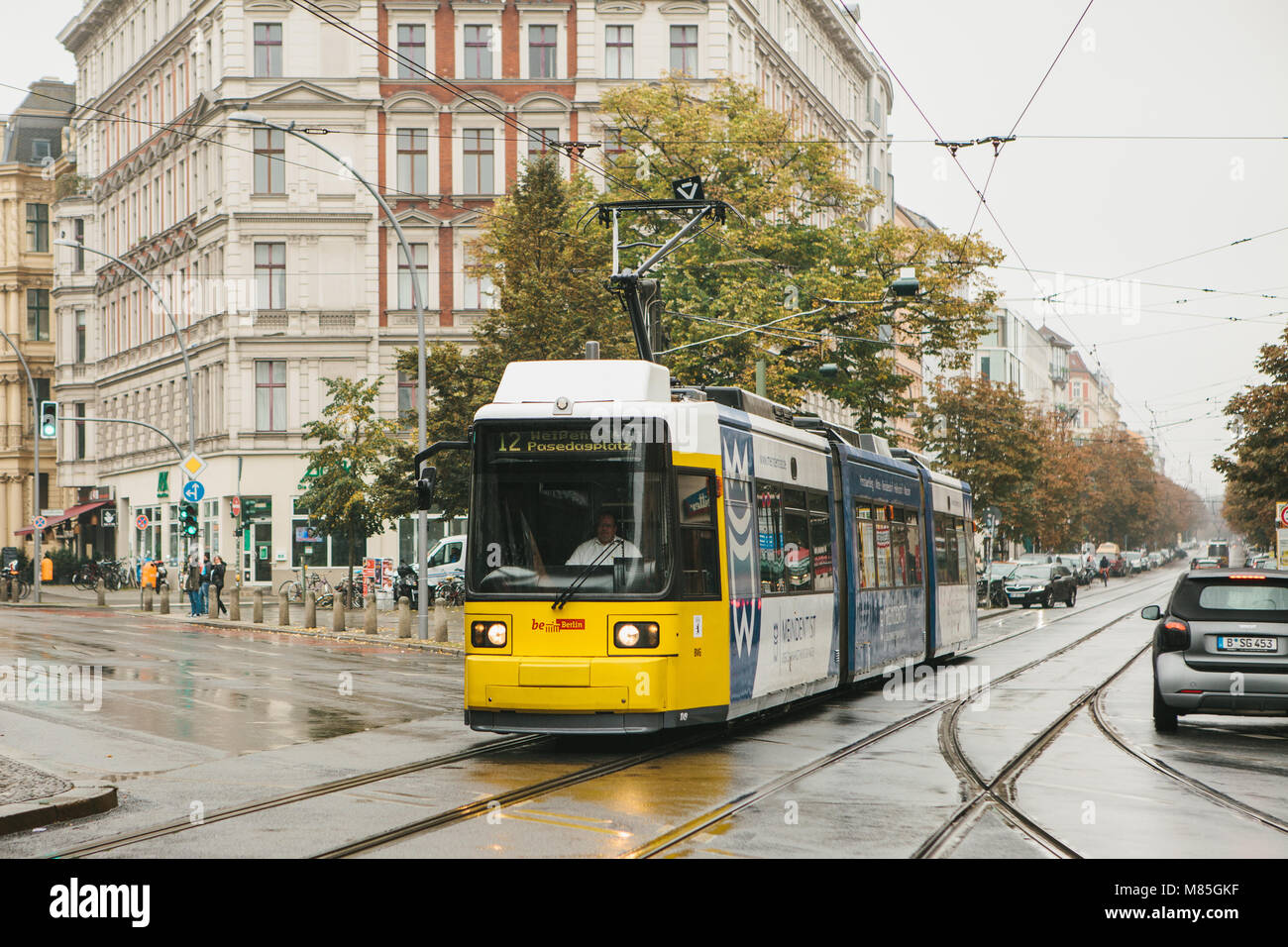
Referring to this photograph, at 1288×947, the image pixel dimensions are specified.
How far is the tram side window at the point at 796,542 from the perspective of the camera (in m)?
16.2

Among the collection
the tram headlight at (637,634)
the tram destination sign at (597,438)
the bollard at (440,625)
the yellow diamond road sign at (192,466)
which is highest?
the yellow diamond road sign at (192,466)

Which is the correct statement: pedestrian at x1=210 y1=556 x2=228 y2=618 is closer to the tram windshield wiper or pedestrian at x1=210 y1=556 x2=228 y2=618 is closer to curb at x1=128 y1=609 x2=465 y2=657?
curb at x1=128 y1=609 x2=465 y2=657

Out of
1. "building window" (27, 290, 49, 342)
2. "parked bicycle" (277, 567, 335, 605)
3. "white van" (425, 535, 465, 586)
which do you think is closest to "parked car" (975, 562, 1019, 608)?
"white van" (425, 535, 465, 586)

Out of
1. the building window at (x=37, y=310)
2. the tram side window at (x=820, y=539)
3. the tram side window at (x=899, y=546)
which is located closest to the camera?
the tram side window at (x=820, y=539)

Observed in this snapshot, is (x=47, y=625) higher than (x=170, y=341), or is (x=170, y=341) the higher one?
(x=170, y=341)

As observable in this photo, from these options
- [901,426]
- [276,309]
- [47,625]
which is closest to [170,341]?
[276,309]

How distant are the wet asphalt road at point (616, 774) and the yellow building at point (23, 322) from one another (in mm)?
62014

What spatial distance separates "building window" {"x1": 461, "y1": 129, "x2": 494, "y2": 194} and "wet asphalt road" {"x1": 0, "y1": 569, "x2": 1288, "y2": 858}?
36.5m

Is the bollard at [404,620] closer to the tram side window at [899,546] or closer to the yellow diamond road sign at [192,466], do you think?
the yellow diamond road sign at [192,466]

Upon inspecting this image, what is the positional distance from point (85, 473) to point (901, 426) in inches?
1804

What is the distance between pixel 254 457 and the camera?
5566 centimetres

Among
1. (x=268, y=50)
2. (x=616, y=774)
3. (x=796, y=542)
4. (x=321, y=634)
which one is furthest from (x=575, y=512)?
(x=268, y=50)

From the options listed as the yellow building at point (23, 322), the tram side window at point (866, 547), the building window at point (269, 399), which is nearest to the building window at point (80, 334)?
the yellow building at point (23, 322)
